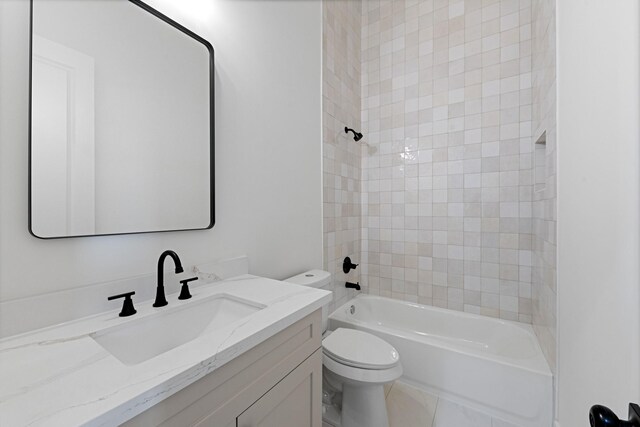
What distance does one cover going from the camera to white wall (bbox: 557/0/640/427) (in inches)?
18.9

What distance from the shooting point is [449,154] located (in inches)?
81.1

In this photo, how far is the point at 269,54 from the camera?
1487 mm

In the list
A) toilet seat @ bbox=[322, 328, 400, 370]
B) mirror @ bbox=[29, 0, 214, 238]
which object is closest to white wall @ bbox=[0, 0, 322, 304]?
mirror @ bbox=[29, 0, 214, 238]

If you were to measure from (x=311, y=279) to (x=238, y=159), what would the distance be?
2.57 ft

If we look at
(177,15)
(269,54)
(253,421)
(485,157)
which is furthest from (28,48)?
(485,157)

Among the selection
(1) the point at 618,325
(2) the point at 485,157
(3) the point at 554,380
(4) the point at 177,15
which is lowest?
(3) the point at 554,380

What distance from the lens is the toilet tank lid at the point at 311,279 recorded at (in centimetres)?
147

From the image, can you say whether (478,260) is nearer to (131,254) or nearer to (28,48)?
(131,254)

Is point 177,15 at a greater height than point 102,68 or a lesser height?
greater

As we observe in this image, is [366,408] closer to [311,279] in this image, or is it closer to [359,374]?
Answer: [359,374]

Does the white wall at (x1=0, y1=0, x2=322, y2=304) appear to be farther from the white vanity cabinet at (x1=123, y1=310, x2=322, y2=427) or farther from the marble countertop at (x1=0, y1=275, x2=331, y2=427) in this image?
the white vanity cabinet at (x1=123, y1=310, x2=322, y2=427)

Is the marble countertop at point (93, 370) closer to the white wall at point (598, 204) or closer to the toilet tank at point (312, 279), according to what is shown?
the toilet tank at point (312, 279)

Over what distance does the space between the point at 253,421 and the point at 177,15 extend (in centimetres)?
147

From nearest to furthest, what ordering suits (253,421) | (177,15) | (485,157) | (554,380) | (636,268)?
(636,268) < (253,421) < (177,15) < (554,380) < (485,157)
